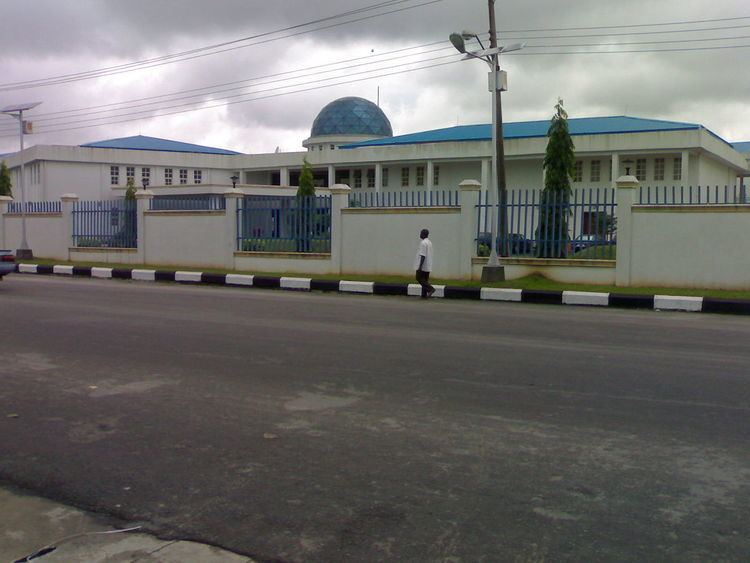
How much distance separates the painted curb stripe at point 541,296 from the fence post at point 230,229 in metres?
8.97

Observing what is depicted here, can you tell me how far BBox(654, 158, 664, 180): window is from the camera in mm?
40959

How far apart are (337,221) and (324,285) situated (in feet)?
7.84

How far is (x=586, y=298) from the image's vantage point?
14102mm

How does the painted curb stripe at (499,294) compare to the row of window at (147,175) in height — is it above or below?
below

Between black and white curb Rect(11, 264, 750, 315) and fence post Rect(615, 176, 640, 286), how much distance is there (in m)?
1.64

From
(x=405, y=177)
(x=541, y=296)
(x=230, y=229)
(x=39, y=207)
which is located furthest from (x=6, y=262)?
(x=405, y=177)

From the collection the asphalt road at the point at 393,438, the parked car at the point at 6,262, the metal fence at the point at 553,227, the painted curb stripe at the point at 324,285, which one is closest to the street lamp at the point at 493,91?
the metal fence at the point at 553,227

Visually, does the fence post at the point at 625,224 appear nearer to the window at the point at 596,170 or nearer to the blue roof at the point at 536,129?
the blue roof at the point at 536,129

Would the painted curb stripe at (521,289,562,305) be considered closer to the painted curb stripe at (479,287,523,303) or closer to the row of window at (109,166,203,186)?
the painted curb stripe at (479,287,523,303)

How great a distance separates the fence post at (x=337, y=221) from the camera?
61.6 feet

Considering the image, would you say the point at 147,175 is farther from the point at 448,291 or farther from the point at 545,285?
the point at 545,285

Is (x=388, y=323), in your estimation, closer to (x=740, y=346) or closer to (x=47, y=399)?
(x=740, y=346)

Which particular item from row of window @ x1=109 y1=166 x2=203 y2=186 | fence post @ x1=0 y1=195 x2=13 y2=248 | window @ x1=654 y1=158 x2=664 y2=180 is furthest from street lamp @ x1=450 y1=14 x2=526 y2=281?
row of window @ x1=109 y1=166 x2=203 y2=186

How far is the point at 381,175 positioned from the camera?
165 ft
